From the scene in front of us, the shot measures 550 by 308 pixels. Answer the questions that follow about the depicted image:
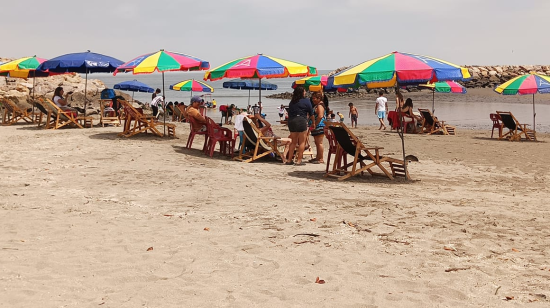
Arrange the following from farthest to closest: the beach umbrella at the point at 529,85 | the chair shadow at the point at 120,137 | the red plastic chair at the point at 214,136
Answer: the beach umbrella at the point at 529,85 → the chair shadow at the point at 120,137 → the red plastic chair at the point at 214,136

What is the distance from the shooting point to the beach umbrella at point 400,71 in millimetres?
7859

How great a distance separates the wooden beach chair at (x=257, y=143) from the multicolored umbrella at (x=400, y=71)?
2123mm

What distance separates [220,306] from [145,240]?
5.24 feet

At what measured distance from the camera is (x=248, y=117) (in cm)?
1043

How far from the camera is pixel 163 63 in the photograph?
39.4ft

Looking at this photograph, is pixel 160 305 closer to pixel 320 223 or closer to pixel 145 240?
pixel 145 240

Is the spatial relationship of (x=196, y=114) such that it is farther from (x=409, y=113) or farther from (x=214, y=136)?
(x=409, y=113)

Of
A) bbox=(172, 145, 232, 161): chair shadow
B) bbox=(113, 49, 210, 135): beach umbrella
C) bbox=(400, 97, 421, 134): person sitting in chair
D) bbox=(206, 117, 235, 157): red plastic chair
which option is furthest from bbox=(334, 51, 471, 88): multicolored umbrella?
bbox=(400, 97, 421, 134): person sitting in chair

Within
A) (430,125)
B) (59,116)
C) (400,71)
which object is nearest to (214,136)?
(400,71)

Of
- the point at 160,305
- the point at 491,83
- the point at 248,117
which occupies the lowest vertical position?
the point at 160,305

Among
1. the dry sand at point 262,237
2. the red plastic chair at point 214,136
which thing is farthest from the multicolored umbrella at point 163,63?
the dry sand at point 262,237

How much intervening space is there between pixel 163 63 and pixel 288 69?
2.83 meters

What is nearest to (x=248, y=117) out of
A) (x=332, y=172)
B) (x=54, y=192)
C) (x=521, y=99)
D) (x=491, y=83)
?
(x=332, y=172)

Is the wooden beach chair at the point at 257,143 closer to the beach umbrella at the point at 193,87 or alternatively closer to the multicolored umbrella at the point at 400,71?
the multicolored umbrella at the point at 400,71
